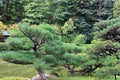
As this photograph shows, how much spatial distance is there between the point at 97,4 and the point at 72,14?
3.16 m

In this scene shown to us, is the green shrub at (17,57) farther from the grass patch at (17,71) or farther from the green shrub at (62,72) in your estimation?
the grass patch at (17,71)

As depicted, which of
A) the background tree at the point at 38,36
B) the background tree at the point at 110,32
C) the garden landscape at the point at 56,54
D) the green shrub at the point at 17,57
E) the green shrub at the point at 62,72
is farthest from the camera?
the green shrub at the point at 62,72

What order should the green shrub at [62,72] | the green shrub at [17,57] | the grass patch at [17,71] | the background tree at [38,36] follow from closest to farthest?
the background tree at [38,36] < the green shrub at [17,57] < the green shrub at [62,72] < the grass patch at [17,71]

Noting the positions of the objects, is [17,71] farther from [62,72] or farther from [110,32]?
[110,32]

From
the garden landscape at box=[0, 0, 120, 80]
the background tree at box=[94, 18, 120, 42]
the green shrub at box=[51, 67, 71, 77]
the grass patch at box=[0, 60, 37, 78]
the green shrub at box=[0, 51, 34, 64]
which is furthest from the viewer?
the grass patch at box=[0, 60, 37, 78]

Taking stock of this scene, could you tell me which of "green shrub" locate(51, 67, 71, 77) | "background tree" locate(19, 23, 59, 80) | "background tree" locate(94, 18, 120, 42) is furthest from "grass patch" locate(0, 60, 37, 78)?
"background tree" locate(94, 18, 120, 42)

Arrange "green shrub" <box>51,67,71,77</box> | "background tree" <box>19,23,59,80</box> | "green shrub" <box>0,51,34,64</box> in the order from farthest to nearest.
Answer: "green shrub" <box>51,67,71,77</box> → "green shrub" <box>0,51,34,64</box> → "background tree" <box>19,23,59,80</box>

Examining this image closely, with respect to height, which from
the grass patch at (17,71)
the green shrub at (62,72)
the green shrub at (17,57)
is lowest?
the grass patch at (17,71)

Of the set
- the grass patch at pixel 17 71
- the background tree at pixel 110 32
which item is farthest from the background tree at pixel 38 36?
the grass patch at pixel 17 71

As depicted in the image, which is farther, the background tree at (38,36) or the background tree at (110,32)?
the background tree at (110,32)

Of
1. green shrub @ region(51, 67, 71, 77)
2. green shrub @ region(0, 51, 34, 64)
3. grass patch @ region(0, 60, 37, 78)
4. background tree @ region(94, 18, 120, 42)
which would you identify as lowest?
→ grass patch @ region(0, 60, 37, 78)

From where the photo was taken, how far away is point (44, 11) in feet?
82.6

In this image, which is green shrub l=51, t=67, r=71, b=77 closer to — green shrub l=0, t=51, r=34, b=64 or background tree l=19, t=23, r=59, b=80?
background tree l=19, t=23, r=59, b=80

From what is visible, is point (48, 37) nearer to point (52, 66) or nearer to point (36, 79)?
point (52, 66)
